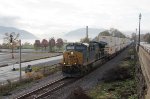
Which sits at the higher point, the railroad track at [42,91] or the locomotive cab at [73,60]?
the locomotive cab at [73,60]

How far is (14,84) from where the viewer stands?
28203 mm

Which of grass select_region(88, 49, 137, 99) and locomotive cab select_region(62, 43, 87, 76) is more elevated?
locomotive cab select_region(62, 43, 87, 76)

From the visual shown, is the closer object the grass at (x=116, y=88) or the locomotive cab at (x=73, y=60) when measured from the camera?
the grass at (x=116, y=88)

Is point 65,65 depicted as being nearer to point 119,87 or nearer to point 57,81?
point 57,81

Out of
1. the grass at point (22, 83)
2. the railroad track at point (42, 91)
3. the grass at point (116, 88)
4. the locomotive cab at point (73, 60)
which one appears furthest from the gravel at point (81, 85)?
the grass at point (22, 83)

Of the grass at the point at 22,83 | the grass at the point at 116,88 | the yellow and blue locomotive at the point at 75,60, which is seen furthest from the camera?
the yellow and blue locomotive at the point at 75,60

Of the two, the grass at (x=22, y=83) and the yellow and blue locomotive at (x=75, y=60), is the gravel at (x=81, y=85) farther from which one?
the grass at (x=22, y=83)

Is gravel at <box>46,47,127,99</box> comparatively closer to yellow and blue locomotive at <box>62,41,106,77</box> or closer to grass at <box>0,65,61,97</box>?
yellow and blue locomotive at <box>62,41,106,77</box>

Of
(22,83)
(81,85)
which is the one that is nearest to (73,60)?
(81,85)

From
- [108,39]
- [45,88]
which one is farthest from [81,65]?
[108,39]

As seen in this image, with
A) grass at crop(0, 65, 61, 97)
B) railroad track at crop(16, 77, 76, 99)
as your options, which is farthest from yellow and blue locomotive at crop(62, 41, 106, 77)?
railroad track at crop(16, 77, 76, 99)

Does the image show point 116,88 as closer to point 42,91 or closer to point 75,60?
point 42,91

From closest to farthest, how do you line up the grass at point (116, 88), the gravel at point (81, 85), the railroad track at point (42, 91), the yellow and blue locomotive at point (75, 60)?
1. the grass at point (116, 88)
2. the railroad track at point (42, 91)
3. the gravel at point (81, 85)
4. the yellow and blue locomotive at point (75, 60)

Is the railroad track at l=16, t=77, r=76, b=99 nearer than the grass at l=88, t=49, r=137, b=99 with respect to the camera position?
No
